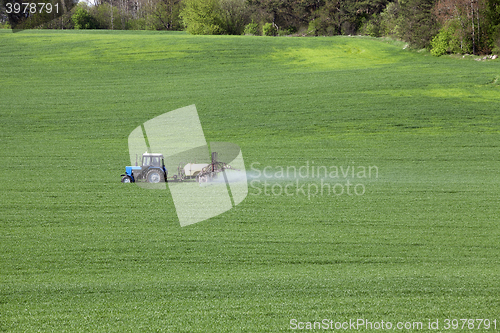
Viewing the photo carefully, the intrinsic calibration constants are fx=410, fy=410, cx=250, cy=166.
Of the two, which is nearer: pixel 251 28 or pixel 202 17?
pixel 202 17

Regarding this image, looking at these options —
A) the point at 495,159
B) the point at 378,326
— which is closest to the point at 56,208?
the point at 378,326

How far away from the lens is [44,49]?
3409cm

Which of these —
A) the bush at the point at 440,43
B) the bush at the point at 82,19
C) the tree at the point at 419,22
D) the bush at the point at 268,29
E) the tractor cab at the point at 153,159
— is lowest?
the tractor cab at the point at 153,159

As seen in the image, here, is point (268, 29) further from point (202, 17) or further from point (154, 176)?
point (154, 176)

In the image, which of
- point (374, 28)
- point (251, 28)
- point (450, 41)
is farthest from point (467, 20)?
point (251, 28)

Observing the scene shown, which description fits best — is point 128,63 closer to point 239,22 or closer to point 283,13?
point 239,22

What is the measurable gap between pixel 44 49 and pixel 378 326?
36.2 metres

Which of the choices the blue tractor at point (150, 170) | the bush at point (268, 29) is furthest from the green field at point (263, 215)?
the bush at point (268, 29)

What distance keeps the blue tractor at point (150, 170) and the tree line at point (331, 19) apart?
27.5 meters

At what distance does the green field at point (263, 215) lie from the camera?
6094 mm

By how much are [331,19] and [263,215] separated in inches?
1926

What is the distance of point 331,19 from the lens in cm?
5322

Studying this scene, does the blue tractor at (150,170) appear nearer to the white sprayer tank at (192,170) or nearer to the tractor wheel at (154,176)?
the tractor wheel at (154,176)

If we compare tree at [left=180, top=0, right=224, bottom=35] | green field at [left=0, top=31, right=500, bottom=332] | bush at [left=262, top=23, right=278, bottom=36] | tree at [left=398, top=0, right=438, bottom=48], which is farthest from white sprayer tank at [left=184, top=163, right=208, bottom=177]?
bush at [left=262, top=23, right=278, bottom=36]
